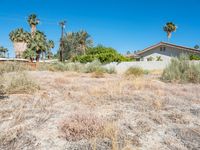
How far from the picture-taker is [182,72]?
9961mm

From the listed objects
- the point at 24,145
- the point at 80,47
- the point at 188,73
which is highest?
the point at 80,47

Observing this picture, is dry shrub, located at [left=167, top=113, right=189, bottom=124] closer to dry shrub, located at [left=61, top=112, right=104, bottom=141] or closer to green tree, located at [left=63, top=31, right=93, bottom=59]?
dry shrub, located at [left=61, top=112, right=104, bottom=141]

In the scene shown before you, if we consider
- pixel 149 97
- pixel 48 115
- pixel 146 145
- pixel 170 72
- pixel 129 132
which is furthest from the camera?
pixel 170 72

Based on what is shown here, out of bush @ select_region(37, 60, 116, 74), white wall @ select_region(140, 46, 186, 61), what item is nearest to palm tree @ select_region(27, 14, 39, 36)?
bush @ select_region(37, 60, 116, 74)

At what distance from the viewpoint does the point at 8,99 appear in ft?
16.9

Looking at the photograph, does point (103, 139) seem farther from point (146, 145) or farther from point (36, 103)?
point (36, 103)

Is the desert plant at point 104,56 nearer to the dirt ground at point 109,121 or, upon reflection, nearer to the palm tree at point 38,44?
the palm tree at point 38,44

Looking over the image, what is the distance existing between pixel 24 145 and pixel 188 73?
8773 millimetres

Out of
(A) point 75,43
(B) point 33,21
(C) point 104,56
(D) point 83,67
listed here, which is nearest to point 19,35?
(B) point 33,21

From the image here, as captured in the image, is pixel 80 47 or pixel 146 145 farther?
pixel 80 47

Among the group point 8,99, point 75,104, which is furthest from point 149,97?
point 8,99

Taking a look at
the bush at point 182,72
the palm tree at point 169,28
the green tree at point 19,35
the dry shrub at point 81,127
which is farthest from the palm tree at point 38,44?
the dry shrub at point 81,127

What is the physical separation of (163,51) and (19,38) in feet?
98.9

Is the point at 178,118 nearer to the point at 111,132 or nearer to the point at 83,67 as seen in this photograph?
the point at 111,132
